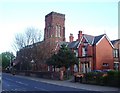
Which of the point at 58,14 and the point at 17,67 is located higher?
the point at 58,14

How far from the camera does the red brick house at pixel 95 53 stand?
2057 inches

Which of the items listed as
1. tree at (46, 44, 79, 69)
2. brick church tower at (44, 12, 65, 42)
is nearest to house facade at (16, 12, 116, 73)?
brick church tower at (44, 12, 65, 42)

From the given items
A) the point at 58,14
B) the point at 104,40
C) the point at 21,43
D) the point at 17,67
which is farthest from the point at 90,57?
the point at 17,67

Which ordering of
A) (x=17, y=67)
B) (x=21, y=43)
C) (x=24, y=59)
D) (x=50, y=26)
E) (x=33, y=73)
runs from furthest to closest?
(x=17, y=67) < (x=50, y=26) < (x=21, y=43) < (x=24, y=59) < (x=33, y=73)

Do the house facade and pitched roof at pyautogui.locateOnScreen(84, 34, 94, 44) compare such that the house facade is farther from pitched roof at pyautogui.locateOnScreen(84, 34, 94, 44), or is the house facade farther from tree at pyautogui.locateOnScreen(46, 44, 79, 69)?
tree at pyautogui.locateOnScreen(46, 44, 79, 69)

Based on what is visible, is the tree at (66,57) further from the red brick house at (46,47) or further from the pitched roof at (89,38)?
the red brick house at (46,47)

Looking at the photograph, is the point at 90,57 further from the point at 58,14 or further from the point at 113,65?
the point at 58,14

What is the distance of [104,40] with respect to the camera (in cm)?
5341

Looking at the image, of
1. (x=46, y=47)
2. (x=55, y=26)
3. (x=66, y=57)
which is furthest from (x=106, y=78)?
(x=55, y=26)

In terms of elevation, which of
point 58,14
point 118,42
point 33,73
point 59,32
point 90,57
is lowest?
point 33,73

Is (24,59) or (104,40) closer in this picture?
(104,40)

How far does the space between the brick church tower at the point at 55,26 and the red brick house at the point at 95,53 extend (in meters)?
23.0

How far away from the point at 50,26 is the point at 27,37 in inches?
445

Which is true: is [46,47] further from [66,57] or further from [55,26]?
[55,26]
